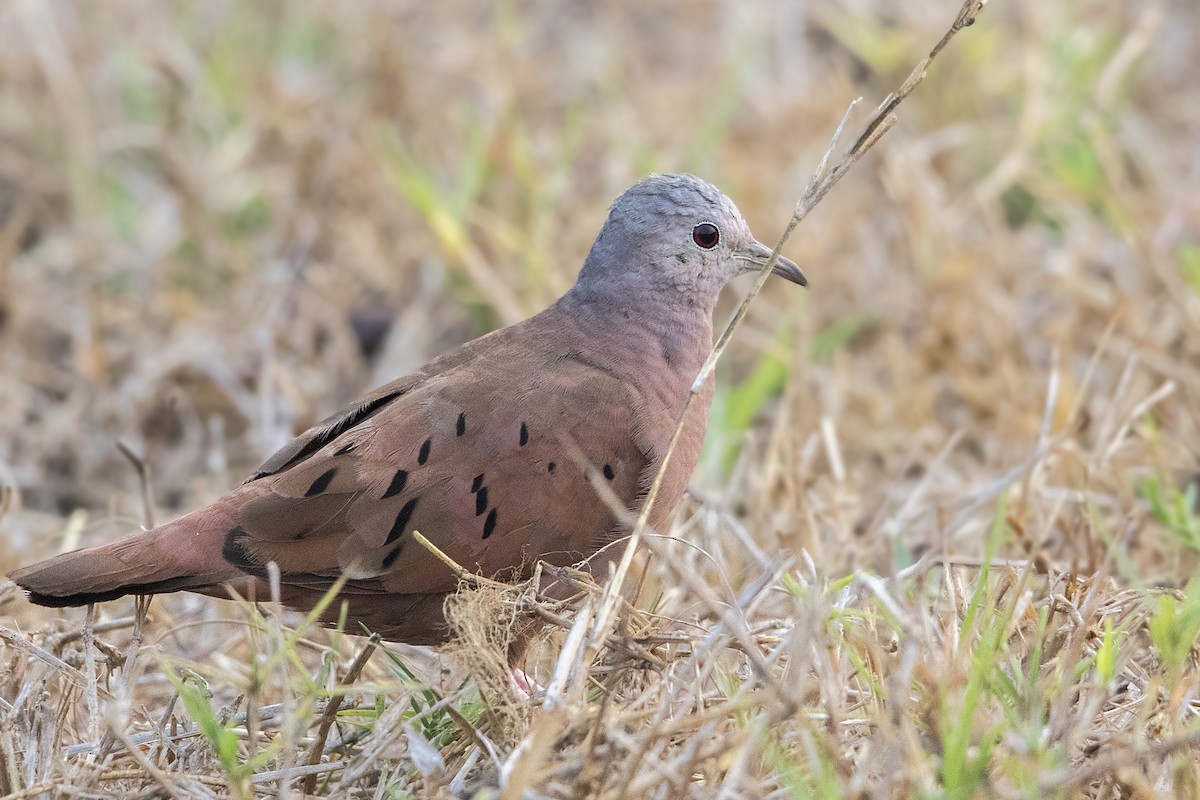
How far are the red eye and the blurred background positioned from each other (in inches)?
23.9

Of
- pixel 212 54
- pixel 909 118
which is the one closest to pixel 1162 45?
pixel 909 118

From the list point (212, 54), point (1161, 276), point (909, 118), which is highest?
point (212, 54)

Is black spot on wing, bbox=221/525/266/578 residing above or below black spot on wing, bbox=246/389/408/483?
below

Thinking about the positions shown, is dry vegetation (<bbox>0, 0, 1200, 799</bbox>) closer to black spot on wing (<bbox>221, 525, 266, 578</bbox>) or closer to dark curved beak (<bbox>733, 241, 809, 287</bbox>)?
black spot on wing (<bbox>221, 525, 266, 578</bbox>)

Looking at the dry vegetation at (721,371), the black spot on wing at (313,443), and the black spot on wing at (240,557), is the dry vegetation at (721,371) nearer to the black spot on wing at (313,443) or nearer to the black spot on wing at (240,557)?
the black spot on wing at (240,557)

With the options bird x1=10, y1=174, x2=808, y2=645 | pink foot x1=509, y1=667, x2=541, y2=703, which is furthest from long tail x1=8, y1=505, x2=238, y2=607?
pink foot x1=509, y1=667, x2=541, y2=703

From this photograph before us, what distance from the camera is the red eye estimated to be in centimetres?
314

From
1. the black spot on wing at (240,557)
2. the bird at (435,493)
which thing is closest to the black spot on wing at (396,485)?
the bird at (435,493)

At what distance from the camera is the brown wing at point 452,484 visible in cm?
269

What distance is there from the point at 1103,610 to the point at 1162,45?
497cm

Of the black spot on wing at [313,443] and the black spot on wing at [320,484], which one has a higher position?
the black spot on wing at [313,443]

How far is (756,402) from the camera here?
4371 mm

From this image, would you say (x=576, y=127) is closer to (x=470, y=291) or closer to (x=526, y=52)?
(x=470, y=291)

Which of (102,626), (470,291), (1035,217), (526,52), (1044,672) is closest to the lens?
(1044,672)
